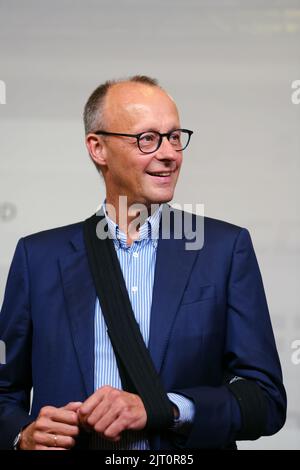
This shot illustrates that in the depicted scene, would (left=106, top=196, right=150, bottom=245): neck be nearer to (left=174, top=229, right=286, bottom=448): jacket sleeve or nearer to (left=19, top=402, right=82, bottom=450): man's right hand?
(left=174, top=229, right=286, bottom=448): jacket sleeve

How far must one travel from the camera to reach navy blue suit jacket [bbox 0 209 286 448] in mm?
1899

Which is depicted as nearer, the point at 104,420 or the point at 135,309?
the point at 104,420

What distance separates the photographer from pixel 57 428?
1794 mm

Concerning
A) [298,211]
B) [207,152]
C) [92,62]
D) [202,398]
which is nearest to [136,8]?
[92,62]

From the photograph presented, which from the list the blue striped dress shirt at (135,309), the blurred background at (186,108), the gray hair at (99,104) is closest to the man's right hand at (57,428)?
the blue striped dress shirt at (135,309)

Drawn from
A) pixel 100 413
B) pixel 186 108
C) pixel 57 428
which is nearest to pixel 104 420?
pixel 100 413

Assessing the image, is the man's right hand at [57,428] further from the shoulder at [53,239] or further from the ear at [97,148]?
the ear at [97,148]

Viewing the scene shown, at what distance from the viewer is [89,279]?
2033 mm

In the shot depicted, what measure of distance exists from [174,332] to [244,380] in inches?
7.2

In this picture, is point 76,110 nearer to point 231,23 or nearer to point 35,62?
point 35,62

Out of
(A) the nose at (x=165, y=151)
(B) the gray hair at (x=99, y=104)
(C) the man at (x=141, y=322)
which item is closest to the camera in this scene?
(C) the man at (x=141, y=322)

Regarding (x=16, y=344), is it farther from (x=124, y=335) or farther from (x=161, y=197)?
(x=161, y=197)

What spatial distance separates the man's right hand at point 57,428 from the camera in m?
1.78

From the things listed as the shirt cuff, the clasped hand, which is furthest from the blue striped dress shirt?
the clasped hand
